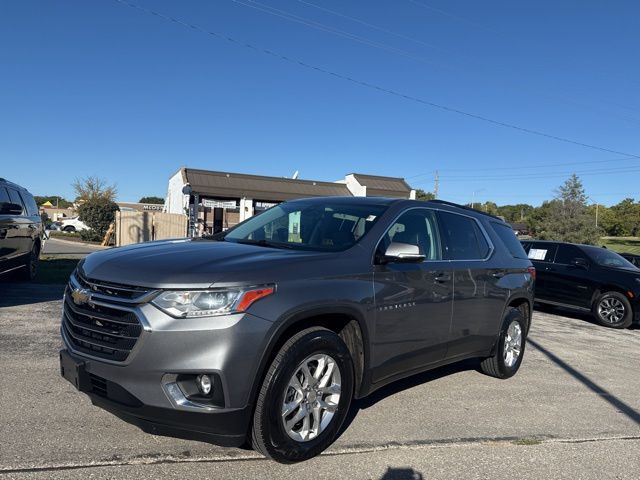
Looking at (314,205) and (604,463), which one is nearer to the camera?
(604,463)

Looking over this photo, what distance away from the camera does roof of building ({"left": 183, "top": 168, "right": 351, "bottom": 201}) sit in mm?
31569

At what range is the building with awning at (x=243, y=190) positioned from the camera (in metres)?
31.1

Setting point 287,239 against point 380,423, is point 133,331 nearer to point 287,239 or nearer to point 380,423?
point 287,239

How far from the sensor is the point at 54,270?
43.1 feet

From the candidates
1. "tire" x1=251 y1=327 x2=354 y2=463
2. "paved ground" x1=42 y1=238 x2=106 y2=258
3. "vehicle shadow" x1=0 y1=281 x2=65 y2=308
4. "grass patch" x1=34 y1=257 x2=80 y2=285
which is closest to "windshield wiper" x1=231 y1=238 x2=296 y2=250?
"tire" x1=251 y1=327 x2=354 y2=463

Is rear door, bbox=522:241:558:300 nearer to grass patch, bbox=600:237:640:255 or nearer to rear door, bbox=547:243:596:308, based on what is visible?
rear door, bbox=547:243:596:308

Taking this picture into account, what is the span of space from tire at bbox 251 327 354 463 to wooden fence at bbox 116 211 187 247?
20311 millimetres

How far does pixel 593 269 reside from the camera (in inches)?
453

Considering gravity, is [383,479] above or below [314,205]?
below

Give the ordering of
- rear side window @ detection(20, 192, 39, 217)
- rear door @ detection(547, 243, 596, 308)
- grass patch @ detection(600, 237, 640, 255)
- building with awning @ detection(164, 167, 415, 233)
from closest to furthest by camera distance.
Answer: rear side window @ detection(20, 192, 39, 217), rear door @ detection(547, 243, 596, 308), building with awning @ detection(164, 167, 415, 233), grass patch @ detection(600, 237, 640, 255)

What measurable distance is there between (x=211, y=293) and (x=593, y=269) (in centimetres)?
1063

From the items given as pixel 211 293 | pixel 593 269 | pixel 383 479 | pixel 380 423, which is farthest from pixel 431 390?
pixel 593 269

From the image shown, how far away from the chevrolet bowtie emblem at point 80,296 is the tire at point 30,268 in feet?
25.1

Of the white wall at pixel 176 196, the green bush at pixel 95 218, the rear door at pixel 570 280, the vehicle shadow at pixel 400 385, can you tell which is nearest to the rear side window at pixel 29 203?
the vehicle shadow at pixel 400 385
